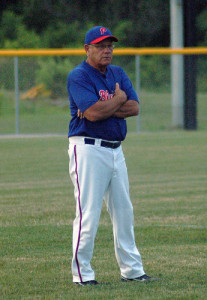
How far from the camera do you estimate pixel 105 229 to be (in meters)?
7.71

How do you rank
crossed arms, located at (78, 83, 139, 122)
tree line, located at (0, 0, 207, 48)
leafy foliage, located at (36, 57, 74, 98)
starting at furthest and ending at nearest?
tree line, located at (0, 0, 207, 48)
leafy foliage, located at (36, 57, 74, 98)
crossed arms, located at (78, 83, 139, 122)

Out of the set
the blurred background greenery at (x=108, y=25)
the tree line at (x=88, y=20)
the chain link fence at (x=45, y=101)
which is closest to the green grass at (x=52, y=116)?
the chain link fence at (x=45, y=101)

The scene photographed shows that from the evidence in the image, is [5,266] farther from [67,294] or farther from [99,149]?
[99,149]

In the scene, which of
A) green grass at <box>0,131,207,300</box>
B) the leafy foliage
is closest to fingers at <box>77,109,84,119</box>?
→ green grass at <box>0,131,207,300</box>

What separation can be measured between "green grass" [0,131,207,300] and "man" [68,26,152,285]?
372 mm

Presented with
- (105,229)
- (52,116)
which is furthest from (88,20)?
(105,229)

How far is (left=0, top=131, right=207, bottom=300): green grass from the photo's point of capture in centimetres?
528

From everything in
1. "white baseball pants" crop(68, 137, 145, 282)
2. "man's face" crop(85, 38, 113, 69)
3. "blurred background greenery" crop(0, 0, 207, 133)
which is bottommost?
"white baseball pants" crop(68, 137, 145, 282)

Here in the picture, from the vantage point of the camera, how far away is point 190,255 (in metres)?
6.42

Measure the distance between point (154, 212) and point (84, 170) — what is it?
368 cm

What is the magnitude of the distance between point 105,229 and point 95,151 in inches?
106

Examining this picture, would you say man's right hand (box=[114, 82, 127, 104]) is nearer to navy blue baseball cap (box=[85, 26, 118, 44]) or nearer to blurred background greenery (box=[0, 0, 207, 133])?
navy blue baseball cap (box=[85, 26, 118, 44])

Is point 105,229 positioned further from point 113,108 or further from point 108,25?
point 108,25

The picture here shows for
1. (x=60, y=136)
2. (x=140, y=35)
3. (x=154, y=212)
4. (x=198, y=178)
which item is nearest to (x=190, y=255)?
(x=154, y=212)
